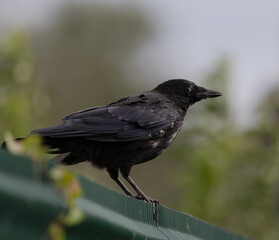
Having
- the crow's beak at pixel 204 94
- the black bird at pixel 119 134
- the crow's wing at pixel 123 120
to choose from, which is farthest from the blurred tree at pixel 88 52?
the black bird at pixel 119 134

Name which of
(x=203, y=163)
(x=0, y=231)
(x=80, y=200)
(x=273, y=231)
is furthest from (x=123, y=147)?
(x=273, y=231)

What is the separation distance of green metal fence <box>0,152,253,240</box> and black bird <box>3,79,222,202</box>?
190cm

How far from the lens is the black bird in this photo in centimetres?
577


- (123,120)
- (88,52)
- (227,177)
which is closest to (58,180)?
(123,120)

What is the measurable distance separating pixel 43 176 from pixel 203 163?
860 cm

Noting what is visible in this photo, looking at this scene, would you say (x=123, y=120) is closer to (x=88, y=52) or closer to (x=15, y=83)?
(x=15, y=83)

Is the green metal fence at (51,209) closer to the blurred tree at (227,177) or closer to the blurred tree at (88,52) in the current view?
the blurred tree at (227,177)

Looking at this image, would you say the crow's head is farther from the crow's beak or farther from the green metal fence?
the green metal fence

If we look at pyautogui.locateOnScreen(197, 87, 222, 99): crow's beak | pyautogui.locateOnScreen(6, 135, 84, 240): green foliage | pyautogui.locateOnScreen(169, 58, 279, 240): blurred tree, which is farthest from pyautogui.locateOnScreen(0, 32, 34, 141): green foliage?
pyautogui.locateOnScreen(6, 135, 84, 240): green foliage

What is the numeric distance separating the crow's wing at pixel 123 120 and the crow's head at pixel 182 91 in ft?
1.26

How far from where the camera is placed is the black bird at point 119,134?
5.77 meters

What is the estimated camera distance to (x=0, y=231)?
239 centimetres

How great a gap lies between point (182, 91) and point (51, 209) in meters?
4.90

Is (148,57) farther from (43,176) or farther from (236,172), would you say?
(43,176)
